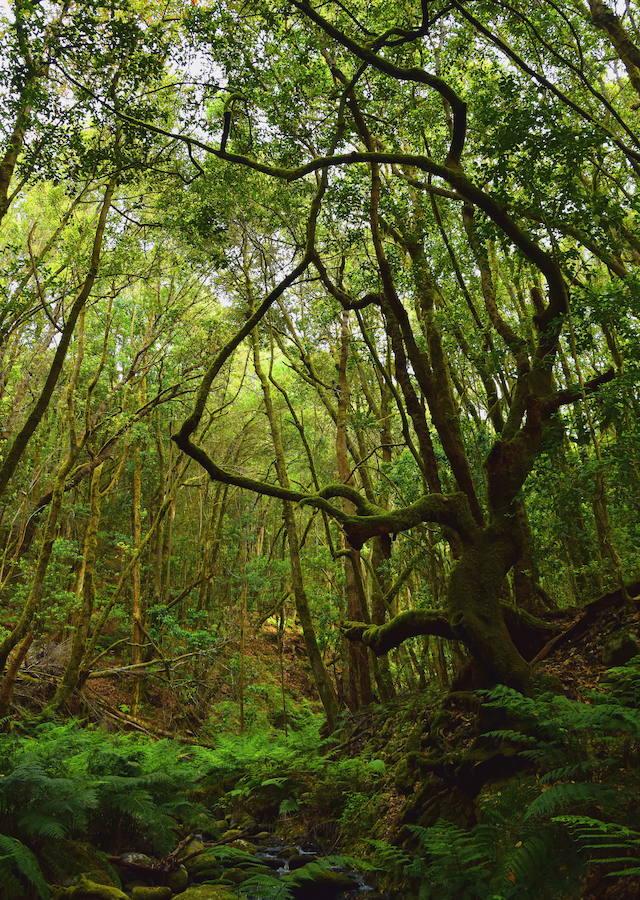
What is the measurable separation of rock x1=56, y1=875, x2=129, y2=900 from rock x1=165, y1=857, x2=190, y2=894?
1060 mm

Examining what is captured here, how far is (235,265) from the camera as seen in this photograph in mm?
12742

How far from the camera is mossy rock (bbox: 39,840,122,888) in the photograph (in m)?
4.25

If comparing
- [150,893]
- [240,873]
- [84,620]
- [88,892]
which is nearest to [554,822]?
[88,892]

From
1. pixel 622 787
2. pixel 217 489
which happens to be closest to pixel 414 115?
pixel 622 787

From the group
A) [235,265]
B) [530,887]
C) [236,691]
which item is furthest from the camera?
[236,691]

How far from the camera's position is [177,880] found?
5.17 m

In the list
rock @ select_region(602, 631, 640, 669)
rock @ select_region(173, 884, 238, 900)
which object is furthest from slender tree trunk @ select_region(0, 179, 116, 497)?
rock @ select_region(602, 631, 640, 669)

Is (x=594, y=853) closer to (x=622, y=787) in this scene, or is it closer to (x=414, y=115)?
(x=622, y=787)

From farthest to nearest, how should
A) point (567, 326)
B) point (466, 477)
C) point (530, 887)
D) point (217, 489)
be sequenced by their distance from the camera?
point (217, 489), point (466, 477), point (567, 326), point (530, 887)

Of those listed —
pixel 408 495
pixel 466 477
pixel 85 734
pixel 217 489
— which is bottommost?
pixel 85 734

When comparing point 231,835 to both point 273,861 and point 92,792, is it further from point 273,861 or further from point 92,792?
point 92,792

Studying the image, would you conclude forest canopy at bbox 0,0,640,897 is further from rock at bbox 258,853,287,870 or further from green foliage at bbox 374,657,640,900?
rock at bbox 258,853,287,870

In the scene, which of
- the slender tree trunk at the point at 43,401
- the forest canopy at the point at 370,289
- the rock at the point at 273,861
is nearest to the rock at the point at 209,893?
the rock at the point at 273,861

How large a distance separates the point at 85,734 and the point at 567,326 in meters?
8.53
